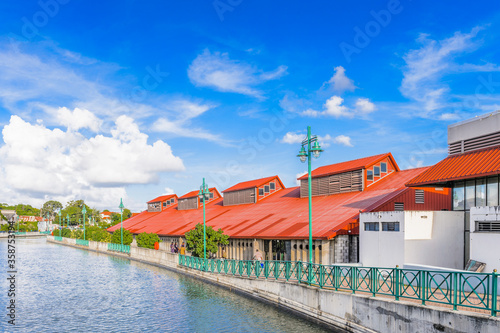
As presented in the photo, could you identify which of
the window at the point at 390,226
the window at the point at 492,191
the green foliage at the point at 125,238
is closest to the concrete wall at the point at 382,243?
the window at the point at 390,226

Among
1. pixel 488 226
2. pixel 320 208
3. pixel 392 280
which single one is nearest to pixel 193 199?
pixel 320 208

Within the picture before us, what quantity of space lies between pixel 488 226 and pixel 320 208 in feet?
67.5

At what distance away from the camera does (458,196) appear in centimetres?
2638

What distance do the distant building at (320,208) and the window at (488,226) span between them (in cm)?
1130

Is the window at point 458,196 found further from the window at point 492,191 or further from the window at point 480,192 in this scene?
the window at point 492,191

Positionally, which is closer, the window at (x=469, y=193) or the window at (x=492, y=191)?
the window at (x=492, y=191)

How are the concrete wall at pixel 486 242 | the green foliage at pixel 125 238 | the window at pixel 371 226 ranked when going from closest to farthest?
the concrete wall at pixel 486 242 → the window at pixel 371 226 → the green foliage at pixel 125 238

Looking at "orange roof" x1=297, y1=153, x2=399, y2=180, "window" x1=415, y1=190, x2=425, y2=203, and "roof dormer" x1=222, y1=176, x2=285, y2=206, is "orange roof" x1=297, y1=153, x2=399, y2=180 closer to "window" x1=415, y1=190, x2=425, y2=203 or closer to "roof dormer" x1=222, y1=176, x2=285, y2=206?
"window" x1=415, y1=190, x2=425, y2=203

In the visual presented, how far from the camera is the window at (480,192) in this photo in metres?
24.3

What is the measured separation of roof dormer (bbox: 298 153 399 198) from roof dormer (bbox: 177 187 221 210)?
31.2 metres

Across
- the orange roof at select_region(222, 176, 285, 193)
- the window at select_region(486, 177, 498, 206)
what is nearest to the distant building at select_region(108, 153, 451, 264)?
the orange roof at select_region(222, 176, 285, 193)

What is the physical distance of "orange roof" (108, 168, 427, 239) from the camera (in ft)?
113

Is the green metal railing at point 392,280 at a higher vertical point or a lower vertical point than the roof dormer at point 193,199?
lower

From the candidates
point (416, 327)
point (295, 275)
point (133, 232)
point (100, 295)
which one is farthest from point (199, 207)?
point (416, 327)
